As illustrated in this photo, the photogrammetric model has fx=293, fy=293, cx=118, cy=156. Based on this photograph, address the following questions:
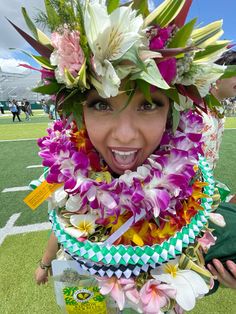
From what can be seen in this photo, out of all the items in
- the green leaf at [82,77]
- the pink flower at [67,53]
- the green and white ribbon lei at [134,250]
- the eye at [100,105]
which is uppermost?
the pink flower at [67,53]

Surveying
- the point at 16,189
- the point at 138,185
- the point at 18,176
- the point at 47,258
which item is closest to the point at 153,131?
the point at 138,185

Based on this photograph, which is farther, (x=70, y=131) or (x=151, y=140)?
(x=70, y=131)

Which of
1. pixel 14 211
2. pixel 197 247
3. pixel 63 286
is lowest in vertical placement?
pixel 14 211

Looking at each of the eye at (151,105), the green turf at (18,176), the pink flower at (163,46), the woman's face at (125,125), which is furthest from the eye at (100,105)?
the green turf at (18,176)

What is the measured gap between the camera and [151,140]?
1.09 metres

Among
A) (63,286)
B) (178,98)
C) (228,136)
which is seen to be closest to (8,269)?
(63,286)

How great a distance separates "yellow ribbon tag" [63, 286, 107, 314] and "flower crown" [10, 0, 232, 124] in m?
0.67

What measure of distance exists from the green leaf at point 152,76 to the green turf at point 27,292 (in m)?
1.81

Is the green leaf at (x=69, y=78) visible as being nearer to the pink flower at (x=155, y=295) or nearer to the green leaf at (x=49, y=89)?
the green leaf at (x=49, y=89)

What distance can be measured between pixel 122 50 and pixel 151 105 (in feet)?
0.83

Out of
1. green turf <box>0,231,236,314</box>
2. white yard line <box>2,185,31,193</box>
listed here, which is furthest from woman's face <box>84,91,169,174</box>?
white yard line <box>2,185,31,193</box>

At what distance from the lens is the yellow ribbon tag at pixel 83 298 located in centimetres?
107

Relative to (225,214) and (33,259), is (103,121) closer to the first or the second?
(225,214)

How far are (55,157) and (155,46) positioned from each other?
1.93 feet
